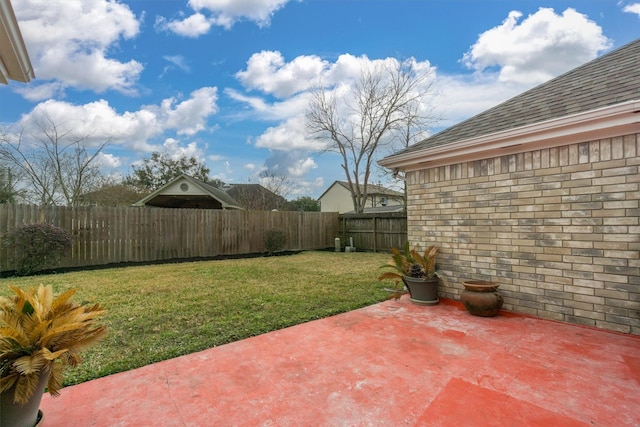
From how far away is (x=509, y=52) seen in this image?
7.43 meters

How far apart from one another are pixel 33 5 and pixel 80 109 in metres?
9.81

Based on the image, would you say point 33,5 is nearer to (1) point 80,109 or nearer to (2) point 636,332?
(2) point 636,332

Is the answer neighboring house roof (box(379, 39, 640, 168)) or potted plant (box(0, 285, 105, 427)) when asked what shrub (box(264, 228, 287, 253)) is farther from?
potted plant (box(0, 285, 105, 427))

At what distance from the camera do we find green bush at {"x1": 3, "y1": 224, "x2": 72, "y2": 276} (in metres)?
7.05

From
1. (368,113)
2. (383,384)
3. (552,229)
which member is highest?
(368,113)

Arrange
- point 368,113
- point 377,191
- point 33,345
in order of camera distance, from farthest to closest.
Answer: point 377,191, point 368,113, point 33,345

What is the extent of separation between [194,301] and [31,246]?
205 inches

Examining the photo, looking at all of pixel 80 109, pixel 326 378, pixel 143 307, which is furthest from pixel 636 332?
pixel 80 109

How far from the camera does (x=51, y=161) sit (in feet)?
42.9

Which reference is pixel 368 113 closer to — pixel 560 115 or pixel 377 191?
pixel 377 191

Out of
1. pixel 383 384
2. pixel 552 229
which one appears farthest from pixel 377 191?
pixel 383 384

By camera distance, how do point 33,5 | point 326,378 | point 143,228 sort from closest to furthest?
point 326,378 → point 33,5 → point 143,228

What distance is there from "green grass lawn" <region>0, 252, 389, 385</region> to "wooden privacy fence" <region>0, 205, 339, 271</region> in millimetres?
1025

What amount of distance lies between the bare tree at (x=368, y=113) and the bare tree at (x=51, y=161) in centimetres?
1158
